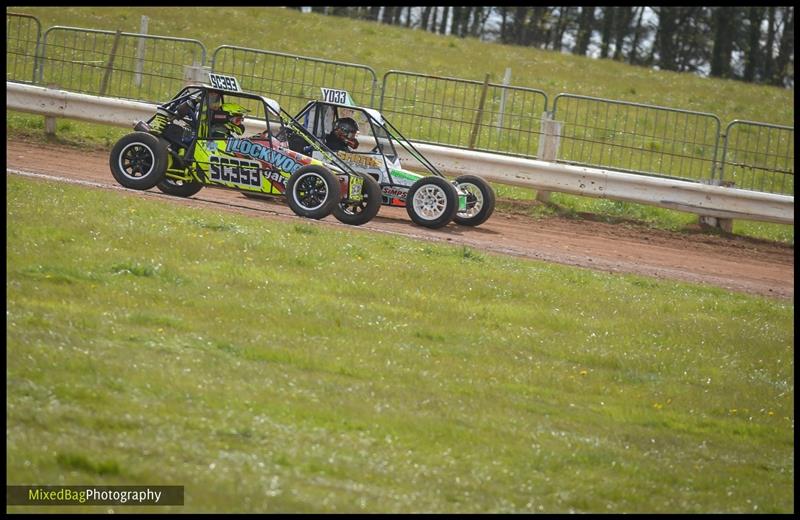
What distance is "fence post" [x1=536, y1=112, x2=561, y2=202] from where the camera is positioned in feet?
60.4

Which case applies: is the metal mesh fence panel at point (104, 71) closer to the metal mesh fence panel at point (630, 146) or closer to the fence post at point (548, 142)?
the fence post at point (548, 142)

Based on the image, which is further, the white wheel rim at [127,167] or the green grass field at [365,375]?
the white wheel rim at [127,167]

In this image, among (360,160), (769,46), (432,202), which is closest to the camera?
(432,202)

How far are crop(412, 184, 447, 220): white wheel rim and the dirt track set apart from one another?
0.65 ft

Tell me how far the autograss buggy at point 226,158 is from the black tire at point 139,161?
0.4 inches

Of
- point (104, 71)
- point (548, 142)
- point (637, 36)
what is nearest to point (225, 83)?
point (548, 142)

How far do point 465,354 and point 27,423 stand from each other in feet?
11.9

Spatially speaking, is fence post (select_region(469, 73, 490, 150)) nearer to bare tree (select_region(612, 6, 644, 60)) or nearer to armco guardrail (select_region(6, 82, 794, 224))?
armco guardrail (select_region(6, 82, 794, 224))

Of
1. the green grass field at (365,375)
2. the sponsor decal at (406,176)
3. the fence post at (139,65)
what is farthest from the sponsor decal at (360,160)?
the fence post at (139,65)

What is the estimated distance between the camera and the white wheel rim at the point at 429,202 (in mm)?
14578

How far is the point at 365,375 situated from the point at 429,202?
6846mm

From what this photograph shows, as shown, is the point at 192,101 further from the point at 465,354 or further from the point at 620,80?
the point at 620,80

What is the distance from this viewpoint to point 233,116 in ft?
47.2

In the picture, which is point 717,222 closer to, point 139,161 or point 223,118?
point 223,118
